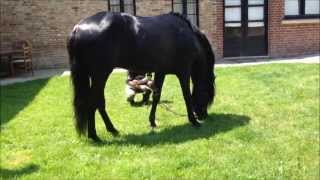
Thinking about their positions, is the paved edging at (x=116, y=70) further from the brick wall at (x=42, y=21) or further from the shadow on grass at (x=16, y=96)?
the shadow on grass at (x=16, y=96)

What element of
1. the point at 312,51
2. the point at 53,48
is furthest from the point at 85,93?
the point at 312,51

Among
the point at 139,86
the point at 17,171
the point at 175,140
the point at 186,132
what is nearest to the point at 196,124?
the point at 186,132

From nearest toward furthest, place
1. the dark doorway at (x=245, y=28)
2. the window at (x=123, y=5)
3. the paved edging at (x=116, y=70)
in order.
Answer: the paved edging at (x=116, y=70) < the window at (x=123, y=5) < the dark doorway at (x=245, y=28)

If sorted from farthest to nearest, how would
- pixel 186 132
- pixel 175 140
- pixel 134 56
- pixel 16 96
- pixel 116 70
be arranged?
pixel 116 70, pixel 16 96, pixel 186 132, pixel 134 56, pixel 175 140

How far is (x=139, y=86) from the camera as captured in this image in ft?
34.8

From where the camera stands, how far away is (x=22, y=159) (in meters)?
7.70

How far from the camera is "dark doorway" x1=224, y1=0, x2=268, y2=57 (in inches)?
709

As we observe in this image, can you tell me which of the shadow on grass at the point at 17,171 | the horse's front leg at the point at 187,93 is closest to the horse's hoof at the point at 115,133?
the horse's front leg at the point at 187,93

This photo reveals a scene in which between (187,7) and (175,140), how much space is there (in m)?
10.1

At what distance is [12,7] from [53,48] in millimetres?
1610

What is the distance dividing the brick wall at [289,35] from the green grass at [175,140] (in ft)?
19.0

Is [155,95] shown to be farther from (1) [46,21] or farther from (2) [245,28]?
(2) [245,28]

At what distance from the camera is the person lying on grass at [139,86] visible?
1056cm

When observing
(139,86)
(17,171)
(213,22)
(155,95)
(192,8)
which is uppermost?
(192,8)
